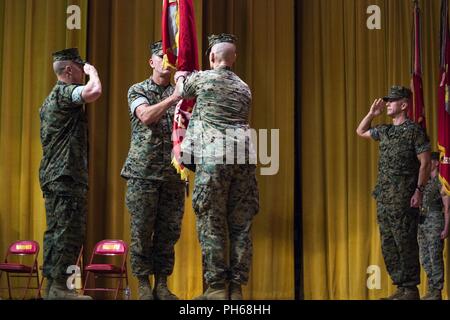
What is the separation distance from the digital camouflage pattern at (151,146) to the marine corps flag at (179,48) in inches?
5.4

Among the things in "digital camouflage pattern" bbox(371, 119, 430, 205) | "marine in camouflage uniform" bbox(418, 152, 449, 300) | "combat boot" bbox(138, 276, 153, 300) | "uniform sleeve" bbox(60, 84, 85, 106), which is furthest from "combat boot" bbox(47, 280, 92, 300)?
"marine in camouflage uniform" bbox(418, 152, 449, 300)

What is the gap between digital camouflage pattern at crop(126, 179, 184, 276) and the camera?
4340 millimetres

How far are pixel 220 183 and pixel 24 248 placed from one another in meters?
3.41

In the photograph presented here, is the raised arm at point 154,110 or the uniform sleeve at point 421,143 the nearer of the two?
the raised arm at point 154,110

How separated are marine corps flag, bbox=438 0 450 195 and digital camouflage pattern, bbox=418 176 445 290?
1.65 feet

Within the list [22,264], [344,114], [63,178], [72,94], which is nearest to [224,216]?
[63,178]

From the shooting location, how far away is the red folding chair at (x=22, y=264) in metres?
6.29

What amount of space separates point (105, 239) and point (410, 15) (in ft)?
13.6

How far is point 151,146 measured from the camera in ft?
14.7

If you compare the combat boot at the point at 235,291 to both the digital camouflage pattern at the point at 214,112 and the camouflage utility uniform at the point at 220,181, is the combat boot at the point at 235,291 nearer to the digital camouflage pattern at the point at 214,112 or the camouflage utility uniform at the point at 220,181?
the camouflage utility uniform at the point at 220,181

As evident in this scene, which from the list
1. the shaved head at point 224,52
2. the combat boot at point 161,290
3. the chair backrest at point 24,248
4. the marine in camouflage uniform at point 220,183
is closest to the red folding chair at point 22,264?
the chair backrest at point 24,248

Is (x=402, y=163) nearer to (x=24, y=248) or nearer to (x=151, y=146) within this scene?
(x=151, y=146)

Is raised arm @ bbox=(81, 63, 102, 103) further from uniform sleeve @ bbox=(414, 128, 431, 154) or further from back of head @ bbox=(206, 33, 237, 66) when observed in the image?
uniform sleeve @ bbox=(414, 128, 431, 154)
